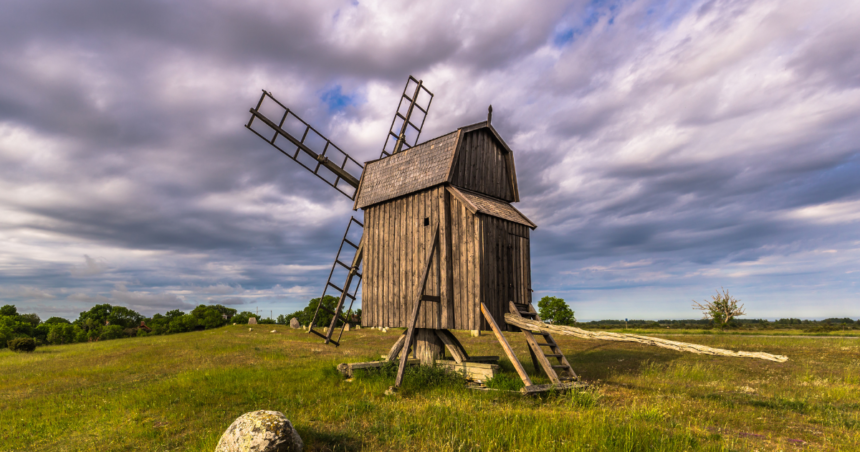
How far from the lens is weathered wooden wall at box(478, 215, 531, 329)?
40.1 feet

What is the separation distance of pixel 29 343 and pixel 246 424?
3439cm

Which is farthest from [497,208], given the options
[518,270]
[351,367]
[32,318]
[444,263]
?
[32,318]

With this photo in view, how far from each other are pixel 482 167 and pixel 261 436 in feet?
35.3

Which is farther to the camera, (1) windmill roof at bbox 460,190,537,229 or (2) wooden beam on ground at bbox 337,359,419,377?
(2) wooden beam on ground at bbox 337,359,419,377

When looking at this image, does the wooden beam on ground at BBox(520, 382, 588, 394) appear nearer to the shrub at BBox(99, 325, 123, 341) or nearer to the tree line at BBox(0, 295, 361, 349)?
the tree line at BBox(0, 295, 361, 349)

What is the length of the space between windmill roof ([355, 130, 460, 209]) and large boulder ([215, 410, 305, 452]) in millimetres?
8301

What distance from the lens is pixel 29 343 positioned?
95.2 ft

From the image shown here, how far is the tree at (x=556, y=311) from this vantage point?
141ft

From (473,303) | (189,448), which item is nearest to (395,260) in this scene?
(473,303)

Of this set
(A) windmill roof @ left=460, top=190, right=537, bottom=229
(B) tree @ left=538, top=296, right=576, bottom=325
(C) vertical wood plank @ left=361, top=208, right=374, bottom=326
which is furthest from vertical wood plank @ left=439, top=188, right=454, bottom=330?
(B) tree @ left=538, top=296, right=576, bottom=325

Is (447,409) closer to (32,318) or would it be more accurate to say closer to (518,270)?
(518,270)

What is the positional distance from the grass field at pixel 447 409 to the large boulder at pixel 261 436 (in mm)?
814

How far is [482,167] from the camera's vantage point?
14.5m

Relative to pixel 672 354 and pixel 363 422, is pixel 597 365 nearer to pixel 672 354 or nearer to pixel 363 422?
pixel 672 354
